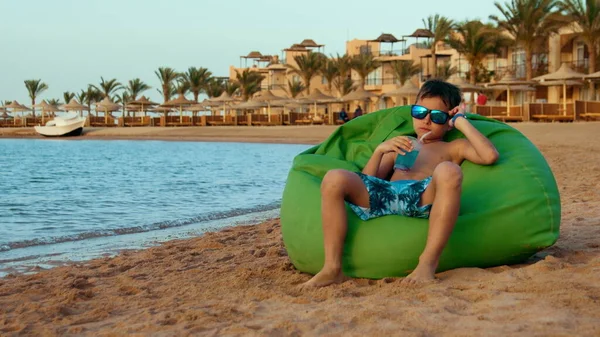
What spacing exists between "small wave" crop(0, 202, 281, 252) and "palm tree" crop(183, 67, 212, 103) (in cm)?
5619

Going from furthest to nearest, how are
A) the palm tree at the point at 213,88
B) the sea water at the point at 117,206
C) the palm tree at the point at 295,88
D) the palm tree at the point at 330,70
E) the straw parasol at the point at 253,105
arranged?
the palm tree at the point at 213,88 < the palm tree at the point at 295,88 < the palm tree at the point at 330,70 < the straw parasol at the point at 253,105 < the sea water at the point at 117,206

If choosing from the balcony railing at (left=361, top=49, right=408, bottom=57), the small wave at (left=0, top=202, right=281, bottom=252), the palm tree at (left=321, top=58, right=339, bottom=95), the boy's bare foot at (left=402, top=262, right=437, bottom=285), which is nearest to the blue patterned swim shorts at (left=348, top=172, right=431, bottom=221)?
the boy's bare foot at (left=402, top=262, right=437, bottom=285)

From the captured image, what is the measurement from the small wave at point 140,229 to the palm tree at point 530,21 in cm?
2942

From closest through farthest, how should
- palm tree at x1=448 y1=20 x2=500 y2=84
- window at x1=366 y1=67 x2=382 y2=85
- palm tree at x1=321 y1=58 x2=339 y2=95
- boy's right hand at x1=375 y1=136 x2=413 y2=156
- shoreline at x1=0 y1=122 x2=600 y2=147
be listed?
boy's right hand at x1=375 y1=136 x2=413 y2=156 < shoreline at x1=0 y1=122 x2=600 y2=147 < palm tree at x1=448 y1=20 x2=500 y2=84 < palm tree at x1=321 y1=58 x2=339 y2=95 < window at x1=366 y1=67 x2=382 y2=85

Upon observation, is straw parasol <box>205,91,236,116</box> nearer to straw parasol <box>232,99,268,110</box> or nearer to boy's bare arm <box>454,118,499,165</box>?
straw parasol <box>232,99,268,110</box>

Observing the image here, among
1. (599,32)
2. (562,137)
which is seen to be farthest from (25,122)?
(562,137)

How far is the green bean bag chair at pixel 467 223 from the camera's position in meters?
4.16

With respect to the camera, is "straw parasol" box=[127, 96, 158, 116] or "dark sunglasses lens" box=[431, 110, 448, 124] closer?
"dark sunglasses lens" box=[431, 110, 448, 124]

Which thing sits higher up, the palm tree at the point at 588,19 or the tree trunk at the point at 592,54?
the palm tree at the point at 588,19

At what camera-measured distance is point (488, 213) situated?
4.21m

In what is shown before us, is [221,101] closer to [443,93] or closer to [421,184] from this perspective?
[443,93]

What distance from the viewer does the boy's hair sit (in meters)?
4.29

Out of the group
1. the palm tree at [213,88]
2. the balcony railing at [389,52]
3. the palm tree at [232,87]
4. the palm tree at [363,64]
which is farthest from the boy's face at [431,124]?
the palm tree at [213,88]

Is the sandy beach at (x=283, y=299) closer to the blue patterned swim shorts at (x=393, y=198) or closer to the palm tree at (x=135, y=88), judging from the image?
the blue patterned swim shorts at (x=393, y=198)
